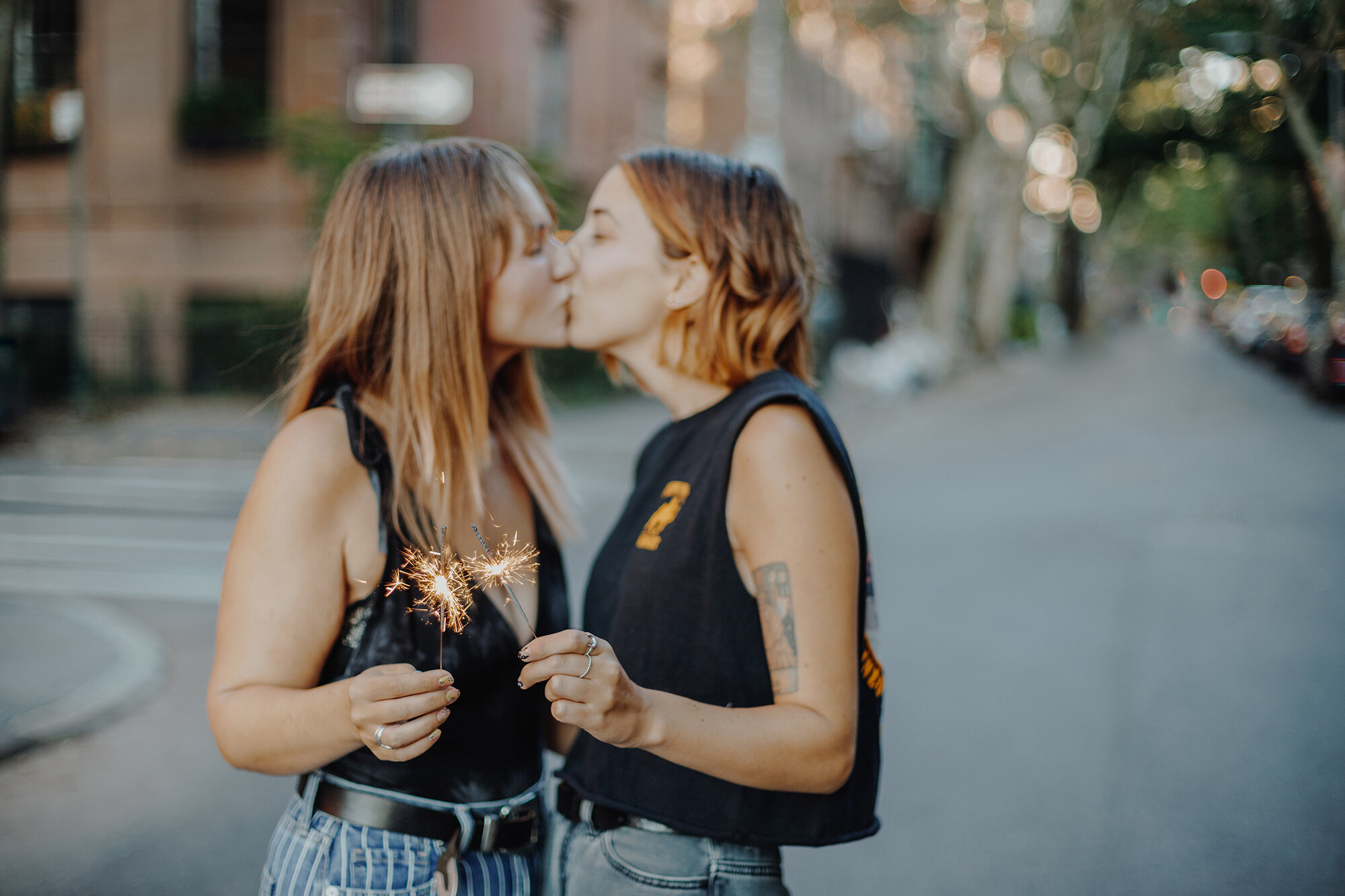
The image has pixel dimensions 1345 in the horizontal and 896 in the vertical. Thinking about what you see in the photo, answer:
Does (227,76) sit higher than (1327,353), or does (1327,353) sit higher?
(227,76)

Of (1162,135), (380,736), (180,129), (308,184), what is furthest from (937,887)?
(180,129)

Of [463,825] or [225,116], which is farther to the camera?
[225,116]

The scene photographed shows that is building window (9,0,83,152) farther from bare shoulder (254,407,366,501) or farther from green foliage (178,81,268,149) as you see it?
bare shoulder (254,407,366,501)

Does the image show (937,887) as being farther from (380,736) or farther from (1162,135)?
(380,736)

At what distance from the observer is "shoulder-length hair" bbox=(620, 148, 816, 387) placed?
195 centimetres

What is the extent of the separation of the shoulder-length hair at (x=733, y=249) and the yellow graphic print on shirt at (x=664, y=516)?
0.26m

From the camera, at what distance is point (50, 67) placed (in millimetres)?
17344

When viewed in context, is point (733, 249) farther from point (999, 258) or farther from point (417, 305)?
point (999, 258)

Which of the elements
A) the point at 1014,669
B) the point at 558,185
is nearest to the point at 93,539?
the point at 1014,669

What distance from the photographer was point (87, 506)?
1005 cm

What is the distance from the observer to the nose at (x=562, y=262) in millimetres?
2150

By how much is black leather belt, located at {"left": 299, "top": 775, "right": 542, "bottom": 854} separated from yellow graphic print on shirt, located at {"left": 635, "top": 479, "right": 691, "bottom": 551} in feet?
1.82

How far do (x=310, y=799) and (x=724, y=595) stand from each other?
2.63ft

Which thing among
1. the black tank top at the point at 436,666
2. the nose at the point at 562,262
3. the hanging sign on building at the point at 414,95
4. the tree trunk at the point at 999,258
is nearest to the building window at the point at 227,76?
the hanging sign on building at the point at 414,95
